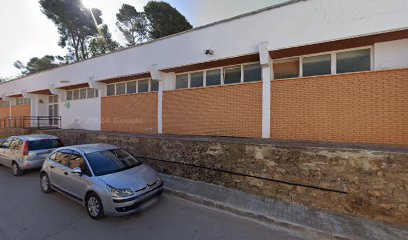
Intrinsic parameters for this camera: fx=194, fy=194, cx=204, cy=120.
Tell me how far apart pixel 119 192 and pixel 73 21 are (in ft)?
81.1

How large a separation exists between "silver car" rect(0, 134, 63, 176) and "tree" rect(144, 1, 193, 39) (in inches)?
630

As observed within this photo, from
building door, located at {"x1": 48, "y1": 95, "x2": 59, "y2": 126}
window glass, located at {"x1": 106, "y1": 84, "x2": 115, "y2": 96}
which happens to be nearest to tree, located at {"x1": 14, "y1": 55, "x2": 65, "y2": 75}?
building door, located at {"x1": 48, "y1": 95, "x2": 59, "y2": 126}

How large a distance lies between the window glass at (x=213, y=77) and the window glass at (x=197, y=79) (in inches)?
12.5

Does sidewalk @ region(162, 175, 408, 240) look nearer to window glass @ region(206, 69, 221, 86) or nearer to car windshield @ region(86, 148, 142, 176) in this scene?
car windshield @ region(86, 148, 142, 176)

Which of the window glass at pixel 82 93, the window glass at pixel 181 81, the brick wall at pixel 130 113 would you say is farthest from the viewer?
the window glass at pixel 82 93

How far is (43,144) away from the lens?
7688mm

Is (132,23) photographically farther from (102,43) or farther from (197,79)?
(197,79)

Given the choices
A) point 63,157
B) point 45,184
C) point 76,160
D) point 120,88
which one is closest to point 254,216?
point 76,160

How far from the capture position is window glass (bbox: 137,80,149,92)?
10705 millimetres

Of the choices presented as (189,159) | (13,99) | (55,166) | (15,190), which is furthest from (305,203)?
(13,99)

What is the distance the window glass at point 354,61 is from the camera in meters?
5.94

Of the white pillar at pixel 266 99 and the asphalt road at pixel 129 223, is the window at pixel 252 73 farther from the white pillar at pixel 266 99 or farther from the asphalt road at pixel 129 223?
the asphalt road at pixel 129 223

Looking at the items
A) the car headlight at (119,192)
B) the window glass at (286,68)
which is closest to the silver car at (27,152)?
the car headlight at (119,192)

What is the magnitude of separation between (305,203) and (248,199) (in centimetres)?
134
